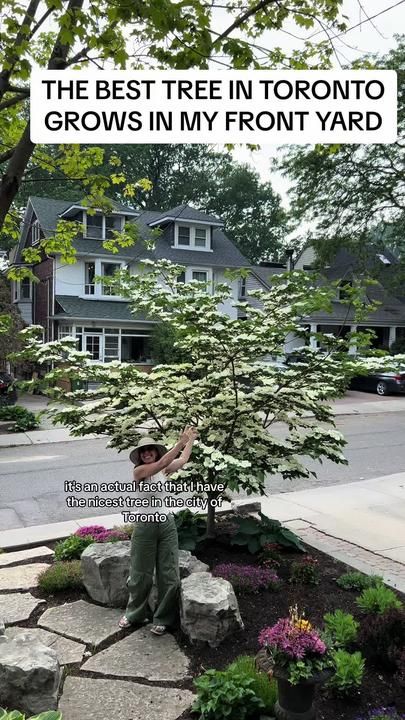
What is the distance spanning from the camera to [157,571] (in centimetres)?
403

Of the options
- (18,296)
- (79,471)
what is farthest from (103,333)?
(79,471)

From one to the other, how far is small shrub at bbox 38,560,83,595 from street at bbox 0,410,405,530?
239 cm

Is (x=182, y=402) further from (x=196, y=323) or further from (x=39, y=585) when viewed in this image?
(x=39, y=585)

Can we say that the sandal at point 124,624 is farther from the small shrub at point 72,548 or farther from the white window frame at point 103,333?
the white window frame at point 103,333

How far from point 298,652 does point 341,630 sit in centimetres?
79

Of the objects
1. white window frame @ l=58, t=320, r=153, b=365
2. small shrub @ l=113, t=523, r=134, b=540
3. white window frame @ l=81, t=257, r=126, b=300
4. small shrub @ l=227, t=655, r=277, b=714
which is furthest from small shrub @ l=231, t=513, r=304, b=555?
white window frame @ l=81, t=257, r=126, b=300

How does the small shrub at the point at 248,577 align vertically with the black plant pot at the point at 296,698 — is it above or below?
below

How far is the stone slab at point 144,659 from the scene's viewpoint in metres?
3.45

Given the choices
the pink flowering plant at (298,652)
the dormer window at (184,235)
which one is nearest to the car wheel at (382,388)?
the dormer window at (184,235)

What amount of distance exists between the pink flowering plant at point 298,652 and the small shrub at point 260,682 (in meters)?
0.24

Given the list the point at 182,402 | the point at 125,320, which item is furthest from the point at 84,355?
the point at 125,320

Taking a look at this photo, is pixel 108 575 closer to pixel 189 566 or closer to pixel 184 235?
pixel 189 566

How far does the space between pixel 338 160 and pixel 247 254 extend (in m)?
28.5

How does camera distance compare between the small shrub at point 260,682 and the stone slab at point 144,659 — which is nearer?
the small shrub at point 260,682
